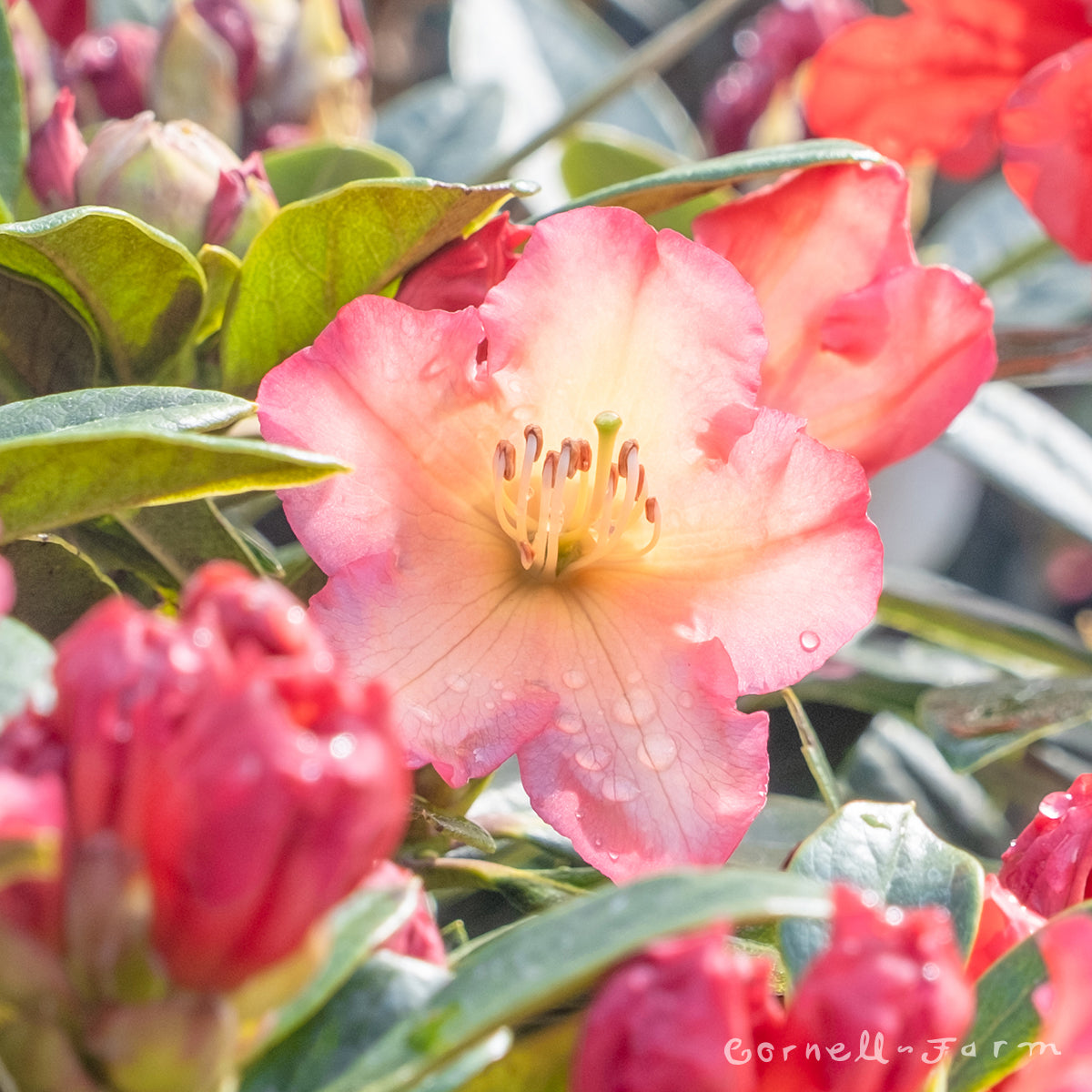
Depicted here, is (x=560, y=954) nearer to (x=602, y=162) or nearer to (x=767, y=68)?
(x=602, y=162)

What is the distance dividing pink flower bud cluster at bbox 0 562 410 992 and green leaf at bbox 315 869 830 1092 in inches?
1.8

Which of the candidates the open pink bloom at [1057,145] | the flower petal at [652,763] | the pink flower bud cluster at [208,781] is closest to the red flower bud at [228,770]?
the pink flower bud cluster at [208,781]

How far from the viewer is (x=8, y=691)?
311mm

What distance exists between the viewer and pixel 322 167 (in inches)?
28.8

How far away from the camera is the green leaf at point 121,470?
1.13 ft

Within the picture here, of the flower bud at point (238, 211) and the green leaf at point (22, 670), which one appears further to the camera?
the flower bud at point (238, 211)

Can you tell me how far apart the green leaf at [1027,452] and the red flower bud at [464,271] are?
1.59 ft

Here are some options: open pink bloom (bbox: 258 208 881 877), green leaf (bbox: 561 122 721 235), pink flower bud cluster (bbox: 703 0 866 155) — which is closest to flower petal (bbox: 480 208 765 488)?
open pink bloom (bbox: 258 208 881 877)

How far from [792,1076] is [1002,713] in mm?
413

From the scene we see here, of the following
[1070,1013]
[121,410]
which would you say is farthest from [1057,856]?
[121,410]

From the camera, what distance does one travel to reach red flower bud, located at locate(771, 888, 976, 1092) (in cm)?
28

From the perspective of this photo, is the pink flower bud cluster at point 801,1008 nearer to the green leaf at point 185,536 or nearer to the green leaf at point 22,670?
the green leaf at point 22,670

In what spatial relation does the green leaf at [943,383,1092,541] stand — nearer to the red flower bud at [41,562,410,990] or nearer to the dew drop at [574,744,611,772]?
the dew drop at [574,744,611,772]

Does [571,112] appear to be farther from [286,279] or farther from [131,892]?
[131,892]
